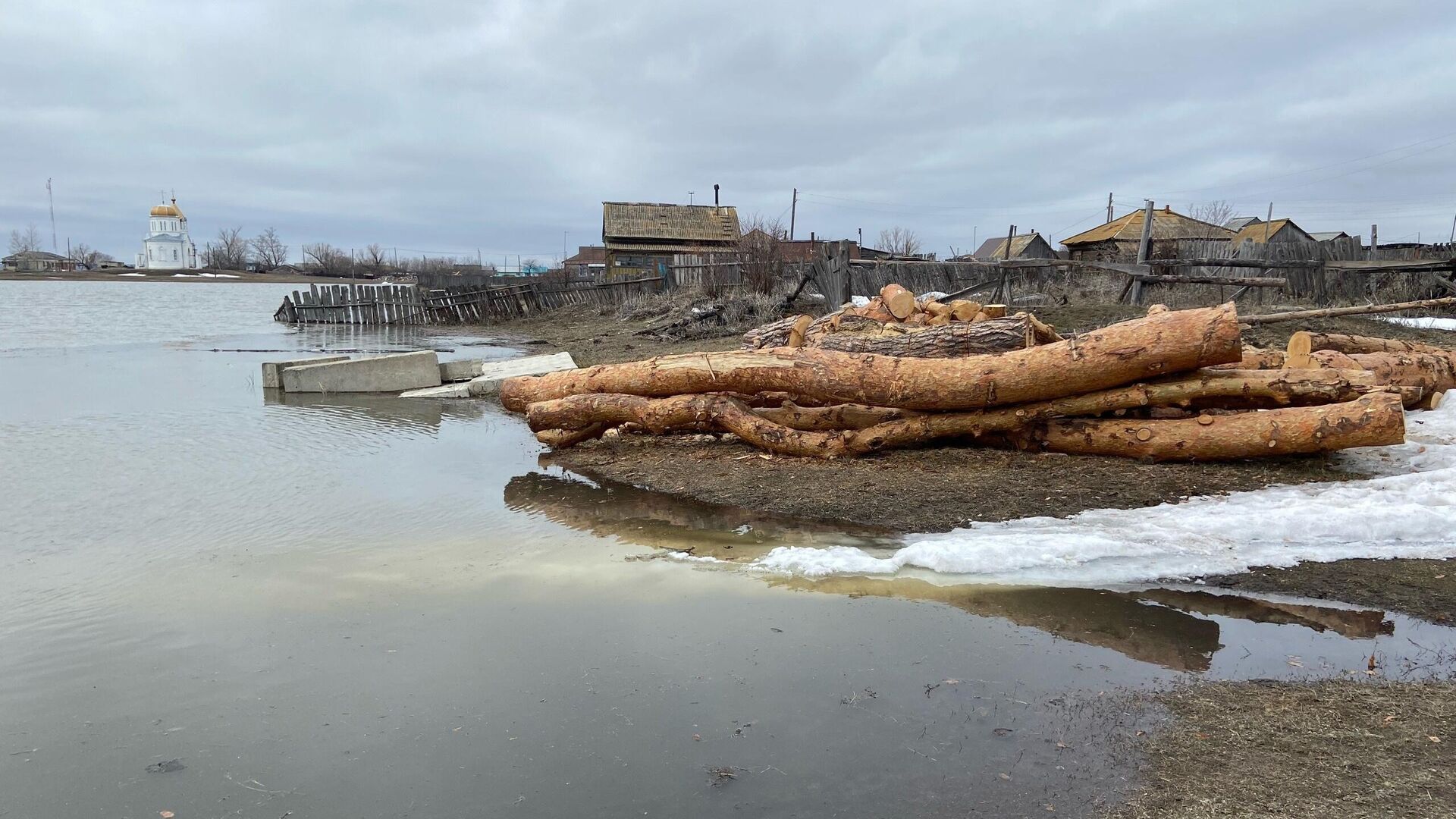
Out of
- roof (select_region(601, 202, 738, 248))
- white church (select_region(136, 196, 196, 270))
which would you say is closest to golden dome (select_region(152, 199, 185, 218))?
white church (select_region(136, 196, 196, 270))

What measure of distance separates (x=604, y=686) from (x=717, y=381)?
4.56m

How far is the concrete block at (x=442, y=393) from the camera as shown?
12180 millimetres

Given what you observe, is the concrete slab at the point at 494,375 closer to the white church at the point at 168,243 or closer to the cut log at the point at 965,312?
the cut log at the point at 965,312

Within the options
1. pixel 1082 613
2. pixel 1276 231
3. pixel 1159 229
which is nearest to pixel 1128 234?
pixel 1159 229

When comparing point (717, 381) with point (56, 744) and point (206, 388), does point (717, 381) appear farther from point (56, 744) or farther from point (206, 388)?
point (206, 388)

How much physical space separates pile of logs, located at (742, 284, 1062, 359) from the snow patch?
2912 millimetres

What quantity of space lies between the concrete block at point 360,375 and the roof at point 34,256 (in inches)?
5588

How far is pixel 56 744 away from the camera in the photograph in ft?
10.3

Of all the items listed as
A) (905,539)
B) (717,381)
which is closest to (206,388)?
(717,381)

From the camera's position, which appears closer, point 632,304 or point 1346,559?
point 1346,559

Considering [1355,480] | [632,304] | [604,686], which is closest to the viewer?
[604,686]

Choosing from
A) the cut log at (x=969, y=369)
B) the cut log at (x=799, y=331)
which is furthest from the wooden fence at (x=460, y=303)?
the cut log at (x=969, y=369)

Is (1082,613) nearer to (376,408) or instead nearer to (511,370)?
(376,408)

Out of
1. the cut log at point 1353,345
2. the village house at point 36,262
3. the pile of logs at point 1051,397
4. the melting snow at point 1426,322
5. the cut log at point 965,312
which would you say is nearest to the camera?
the pile of logs at point 1051,397
